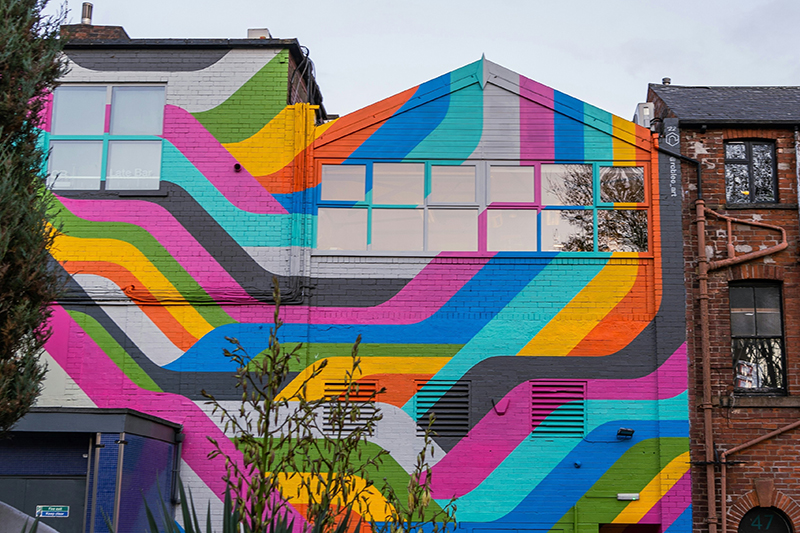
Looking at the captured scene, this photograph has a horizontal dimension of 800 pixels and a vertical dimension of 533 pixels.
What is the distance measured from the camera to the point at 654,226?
13289 mm

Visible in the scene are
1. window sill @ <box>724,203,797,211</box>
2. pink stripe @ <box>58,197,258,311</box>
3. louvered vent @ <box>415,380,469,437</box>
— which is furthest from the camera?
window sill @ <box>724,203,797,211</box>

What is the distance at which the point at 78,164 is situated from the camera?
13.7 metres

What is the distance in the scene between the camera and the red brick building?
1257cm

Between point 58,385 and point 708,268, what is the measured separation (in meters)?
10.8

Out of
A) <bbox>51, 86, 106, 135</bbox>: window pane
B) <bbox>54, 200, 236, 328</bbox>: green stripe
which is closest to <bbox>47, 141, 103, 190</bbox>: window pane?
<bbox>51, 86, 106, 135</bbox>: window pane

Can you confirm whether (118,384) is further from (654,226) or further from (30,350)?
(654,226)

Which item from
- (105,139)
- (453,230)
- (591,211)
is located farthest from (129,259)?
(591,211)

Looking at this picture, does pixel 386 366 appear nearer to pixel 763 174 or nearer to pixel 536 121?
pixel 536 121

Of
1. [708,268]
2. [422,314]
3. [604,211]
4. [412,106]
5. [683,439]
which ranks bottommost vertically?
[683,439]

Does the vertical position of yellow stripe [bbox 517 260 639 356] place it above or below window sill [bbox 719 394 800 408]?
above

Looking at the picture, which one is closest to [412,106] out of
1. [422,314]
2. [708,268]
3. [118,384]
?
[422,314]

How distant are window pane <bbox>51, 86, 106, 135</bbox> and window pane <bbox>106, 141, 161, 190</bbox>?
1.59ft

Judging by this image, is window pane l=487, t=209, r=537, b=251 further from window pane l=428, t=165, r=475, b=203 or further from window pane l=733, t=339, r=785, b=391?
window pane l=733, t=339, r=785, b=391

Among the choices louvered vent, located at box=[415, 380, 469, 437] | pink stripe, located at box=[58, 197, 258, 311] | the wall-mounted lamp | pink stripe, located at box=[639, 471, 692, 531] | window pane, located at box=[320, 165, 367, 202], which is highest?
window pane, located at box=[320, 165, 367, 202]
